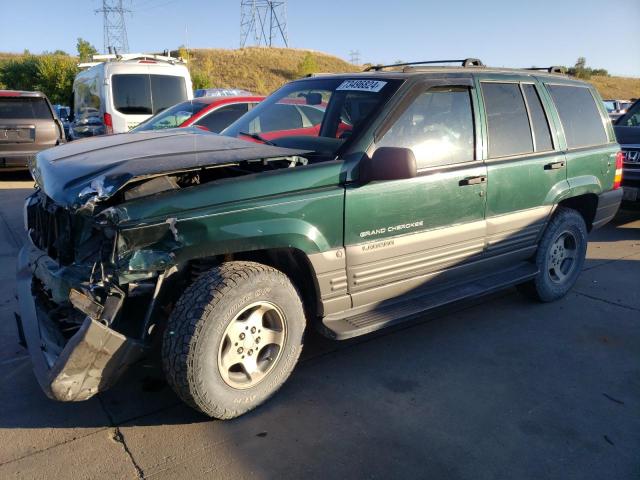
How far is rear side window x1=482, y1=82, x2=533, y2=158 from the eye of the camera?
412 cm

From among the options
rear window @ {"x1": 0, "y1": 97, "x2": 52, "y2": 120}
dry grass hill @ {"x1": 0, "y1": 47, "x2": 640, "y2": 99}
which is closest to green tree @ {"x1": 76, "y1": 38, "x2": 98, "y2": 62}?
dry grass hill @ {"x1": 0, "y1": 47, "x2": 640, "y2": 99}

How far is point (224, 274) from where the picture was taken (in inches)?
115

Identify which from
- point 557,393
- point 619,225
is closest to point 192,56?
point 619,225

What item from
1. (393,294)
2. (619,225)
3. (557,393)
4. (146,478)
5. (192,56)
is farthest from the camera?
(192,56)

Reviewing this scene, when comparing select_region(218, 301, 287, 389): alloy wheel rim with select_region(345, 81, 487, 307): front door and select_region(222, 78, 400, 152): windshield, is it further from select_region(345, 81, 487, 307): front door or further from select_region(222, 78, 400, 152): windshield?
select_region(222, 78, 400, 152): windshield

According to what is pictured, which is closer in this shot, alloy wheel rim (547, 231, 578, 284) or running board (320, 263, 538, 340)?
running board (320, 263, 538, 340)

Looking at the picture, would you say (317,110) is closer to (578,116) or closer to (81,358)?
(578,116)

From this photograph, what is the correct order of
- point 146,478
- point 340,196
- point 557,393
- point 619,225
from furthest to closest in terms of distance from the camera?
1. point 619,225
2. point 557,393
3. point 340,196
4. point 146,478

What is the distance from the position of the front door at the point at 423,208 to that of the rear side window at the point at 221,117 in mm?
5094

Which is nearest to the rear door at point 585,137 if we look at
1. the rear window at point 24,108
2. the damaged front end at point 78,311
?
the damaged front end at point 78,311

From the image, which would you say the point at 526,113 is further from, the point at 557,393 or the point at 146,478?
the point at 146,478

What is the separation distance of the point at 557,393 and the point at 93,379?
2.76 m

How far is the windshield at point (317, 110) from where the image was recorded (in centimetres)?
366

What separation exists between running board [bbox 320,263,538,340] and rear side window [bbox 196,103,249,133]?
17.3ft
